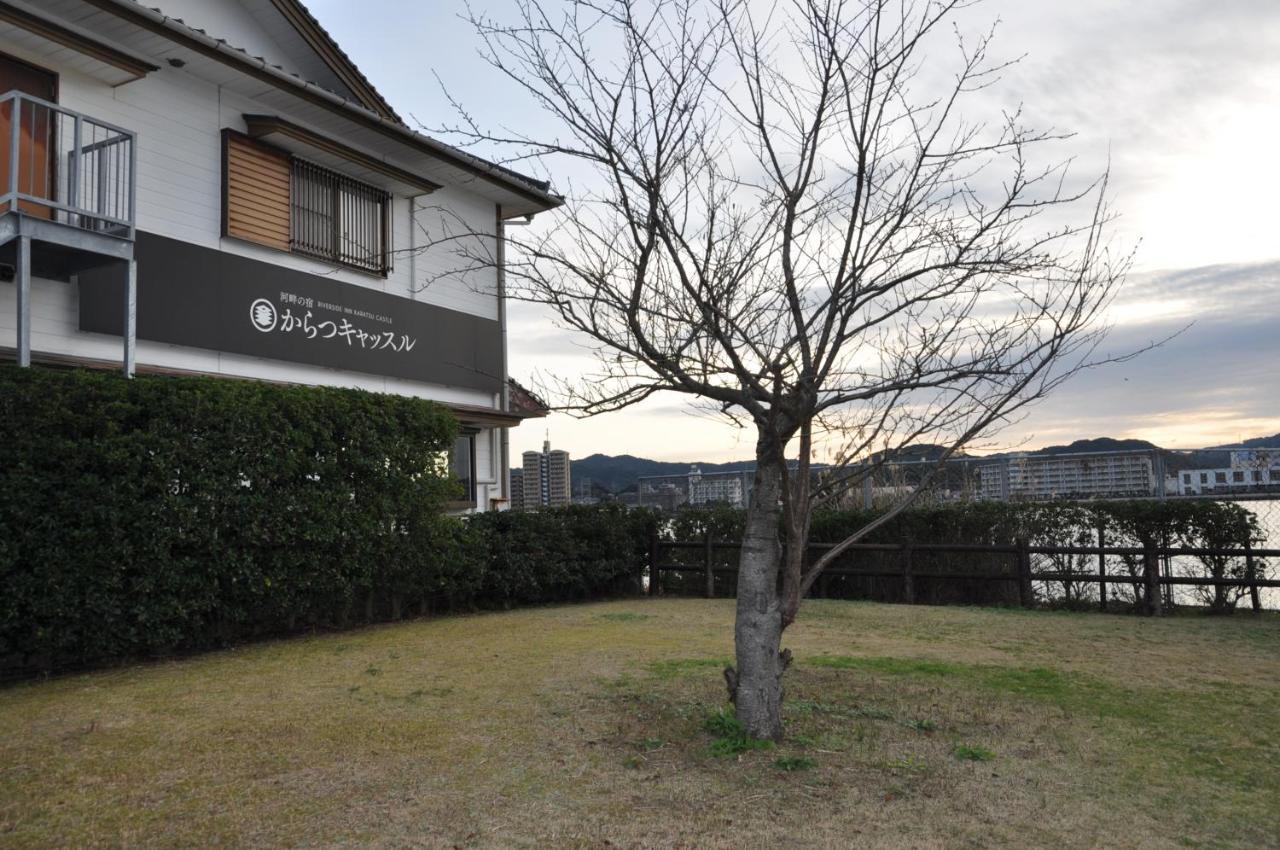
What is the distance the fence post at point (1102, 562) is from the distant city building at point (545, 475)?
876 cm

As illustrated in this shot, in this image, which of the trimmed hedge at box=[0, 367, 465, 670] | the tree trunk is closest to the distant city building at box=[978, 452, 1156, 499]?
the trimmed hedge at box=[0, 367, 465, 670]

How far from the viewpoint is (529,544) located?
1208cm

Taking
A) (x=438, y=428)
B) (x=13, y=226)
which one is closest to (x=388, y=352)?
(x=438, y=428)

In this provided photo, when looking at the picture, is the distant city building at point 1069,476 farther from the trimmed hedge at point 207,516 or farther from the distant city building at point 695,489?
the trimmed hedge at point 207,516

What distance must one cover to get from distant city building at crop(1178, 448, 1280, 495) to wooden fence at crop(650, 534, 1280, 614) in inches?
49.9

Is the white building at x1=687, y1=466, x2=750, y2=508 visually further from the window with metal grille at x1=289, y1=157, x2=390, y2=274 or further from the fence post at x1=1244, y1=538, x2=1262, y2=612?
the fence post at x1=1244, y1=538, x2=1262, y2=612

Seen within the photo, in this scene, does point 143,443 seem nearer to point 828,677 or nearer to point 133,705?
point 133,705

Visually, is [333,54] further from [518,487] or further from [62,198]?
[518,487]

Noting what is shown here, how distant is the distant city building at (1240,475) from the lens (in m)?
11.6

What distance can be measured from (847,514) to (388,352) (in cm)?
717

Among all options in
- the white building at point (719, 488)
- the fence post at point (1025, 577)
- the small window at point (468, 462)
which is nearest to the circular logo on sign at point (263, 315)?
the small window at point (468, 462)

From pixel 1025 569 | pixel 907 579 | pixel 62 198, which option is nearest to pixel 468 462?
pixel 907 579

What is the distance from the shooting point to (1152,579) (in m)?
11.2

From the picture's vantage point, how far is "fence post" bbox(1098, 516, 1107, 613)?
11.6 m
